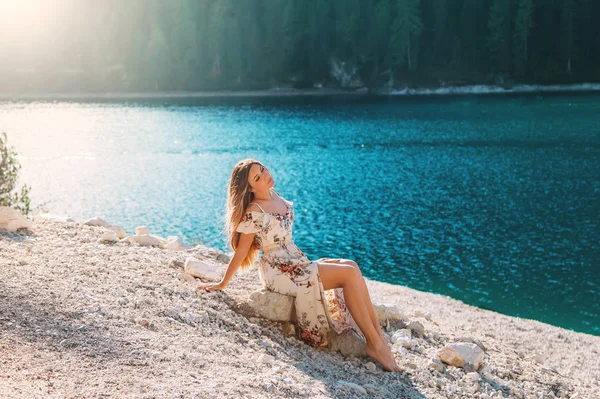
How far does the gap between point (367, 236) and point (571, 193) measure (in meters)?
9.86

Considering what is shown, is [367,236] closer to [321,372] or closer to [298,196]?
[298,196]

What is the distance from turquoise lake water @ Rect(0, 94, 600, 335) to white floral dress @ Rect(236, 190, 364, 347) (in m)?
8.52

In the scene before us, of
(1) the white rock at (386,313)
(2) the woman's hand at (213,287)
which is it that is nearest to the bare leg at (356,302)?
(2) the woman's hand at (213,287)

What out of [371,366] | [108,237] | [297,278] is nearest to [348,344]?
[371,366]

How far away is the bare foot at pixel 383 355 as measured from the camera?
5984mm

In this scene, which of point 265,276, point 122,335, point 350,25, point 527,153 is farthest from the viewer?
point 350,25

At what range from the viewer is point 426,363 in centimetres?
649

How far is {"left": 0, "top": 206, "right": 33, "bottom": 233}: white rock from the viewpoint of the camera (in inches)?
329

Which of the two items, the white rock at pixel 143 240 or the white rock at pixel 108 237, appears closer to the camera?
the white rock at pixel 108 237

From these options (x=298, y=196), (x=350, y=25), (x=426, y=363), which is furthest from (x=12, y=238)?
(x=350, y=25)

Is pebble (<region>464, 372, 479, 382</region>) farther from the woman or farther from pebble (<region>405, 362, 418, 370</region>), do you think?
the woman

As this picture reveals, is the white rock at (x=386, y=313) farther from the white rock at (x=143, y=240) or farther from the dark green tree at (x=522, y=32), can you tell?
the dark green tree at (x=522, y=32)

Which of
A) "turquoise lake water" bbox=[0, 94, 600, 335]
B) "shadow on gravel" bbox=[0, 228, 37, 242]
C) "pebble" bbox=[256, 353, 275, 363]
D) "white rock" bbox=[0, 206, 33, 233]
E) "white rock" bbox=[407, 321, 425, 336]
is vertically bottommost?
"turquoise lake water" bbox=[0, 94, 600, 335]

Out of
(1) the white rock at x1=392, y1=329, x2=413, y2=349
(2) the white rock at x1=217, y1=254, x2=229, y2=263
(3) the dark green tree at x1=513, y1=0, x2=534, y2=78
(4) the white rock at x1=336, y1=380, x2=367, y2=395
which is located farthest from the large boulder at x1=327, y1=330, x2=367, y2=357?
(3) the dark green tree at x1=513, y1=0, x2=534, y2=78
